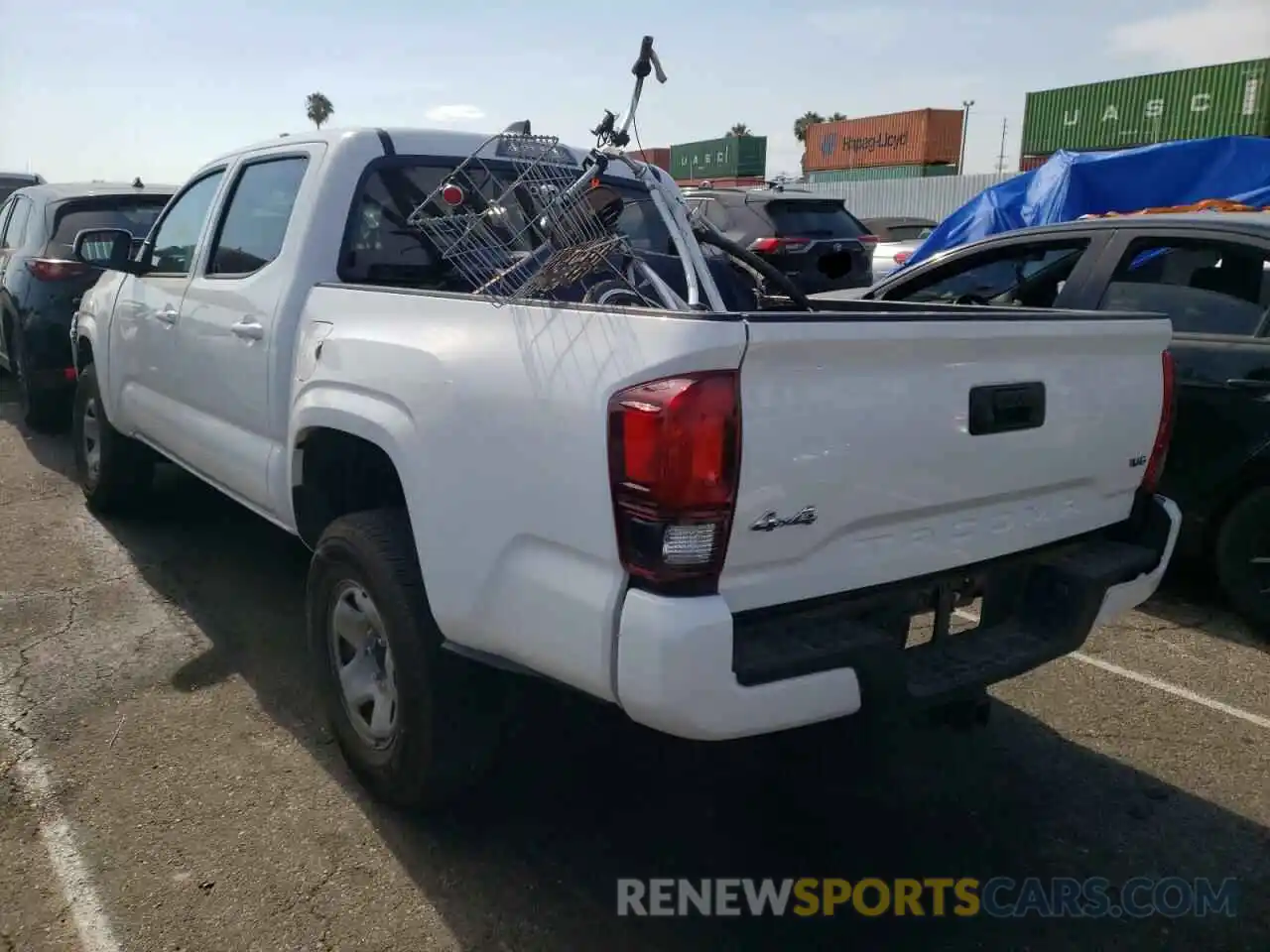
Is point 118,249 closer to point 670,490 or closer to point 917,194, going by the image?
point 670,490

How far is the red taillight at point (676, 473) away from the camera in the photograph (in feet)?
6.82

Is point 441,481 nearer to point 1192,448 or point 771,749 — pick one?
point 771,749

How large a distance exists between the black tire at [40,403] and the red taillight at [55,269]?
563mm

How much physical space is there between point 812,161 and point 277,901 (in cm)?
4333

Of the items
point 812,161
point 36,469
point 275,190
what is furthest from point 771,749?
point 812,161

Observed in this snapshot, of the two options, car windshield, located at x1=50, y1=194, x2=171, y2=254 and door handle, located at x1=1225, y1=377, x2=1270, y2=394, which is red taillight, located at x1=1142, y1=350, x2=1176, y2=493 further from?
car windshield, located at x1=50, y1=194, x2=171, y2=254

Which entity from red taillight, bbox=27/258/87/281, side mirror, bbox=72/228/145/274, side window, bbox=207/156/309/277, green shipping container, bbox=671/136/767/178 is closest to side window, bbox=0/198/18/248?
red taillight, bbox=27/258/87/281

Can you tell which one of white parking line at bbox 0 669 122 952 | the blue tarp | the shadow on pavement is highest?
Answer: the blue tarp

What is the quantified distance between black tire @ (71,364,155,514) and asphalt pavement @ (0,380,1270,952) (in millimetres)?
1373

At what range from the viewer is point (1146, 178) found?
382 inches

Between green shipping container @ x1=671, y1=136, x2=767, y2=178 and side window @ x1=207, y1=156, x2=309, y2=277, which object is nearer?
side window @ x1=207, y1=156, x2=309, y2=277

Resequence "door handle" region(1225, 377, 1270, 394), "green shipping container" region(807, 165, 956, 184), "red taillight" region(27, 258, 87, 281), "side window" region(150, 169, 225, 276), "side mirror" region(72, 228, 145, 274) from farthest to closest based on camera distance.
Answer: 1. "green shipping container" region(807, 165, 956, 184)
2. "red taillight" region(27, 258, 87, 281)
3. "side mirror" region(72, 228, 145, 274)
4. "side window" region(150, 169, 225, 276)
5. "door handle" region(1225, 377, 1270, 394)

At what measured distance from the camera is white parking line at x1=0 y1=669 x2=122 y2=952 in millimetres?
2574

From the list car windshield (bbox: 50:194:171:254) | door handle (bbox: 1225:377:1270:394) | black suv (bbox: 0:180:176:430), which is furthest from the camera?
car windshield (bbox: 50:194:171:254)
